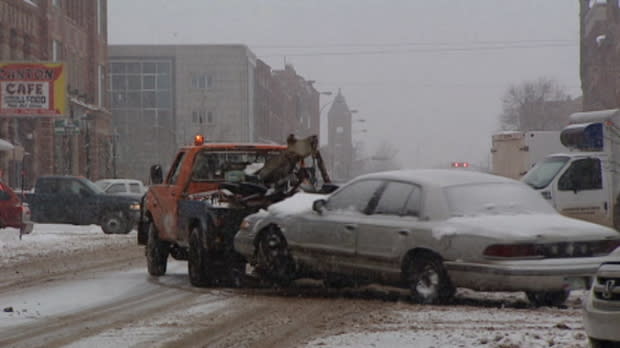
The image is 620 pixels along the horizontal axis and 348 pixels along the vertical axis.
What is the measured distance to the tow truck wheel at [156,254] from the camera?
1675cm

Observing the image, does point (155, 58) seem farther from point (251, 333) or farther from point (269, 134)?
point (251, 333)

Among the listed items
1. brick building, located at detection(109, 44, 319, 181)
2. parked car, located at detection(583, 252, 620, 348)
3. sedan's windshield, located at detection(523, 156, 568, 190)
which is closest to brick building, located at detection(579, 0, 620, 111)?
brick building, located at detection(109, 44, 319, 181)

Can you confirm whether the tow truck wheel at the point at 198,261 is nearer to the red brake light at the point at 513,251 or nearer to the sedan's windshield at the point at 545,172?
the red brake light at the point at 513,251

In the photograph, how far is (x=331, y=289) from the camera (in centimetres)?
1401

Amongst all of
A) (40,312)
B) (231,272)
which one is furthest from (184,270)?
(40,312)

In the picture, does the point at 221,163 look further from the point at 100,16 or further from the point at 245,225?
the point at 100,16

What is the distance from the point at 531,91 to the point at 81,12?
2452 inches

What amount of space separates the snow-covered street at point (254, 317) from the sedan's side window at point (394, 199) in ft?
3.12

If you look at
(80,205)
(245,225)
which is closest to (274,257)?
(245,225)

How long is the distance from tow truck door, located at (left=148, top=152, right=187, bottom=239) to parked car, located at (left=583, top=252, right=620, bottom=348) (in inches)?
349

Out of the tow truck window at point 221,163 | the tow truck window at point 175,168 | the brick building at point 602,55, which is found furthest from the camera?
the brick building at point 602,55

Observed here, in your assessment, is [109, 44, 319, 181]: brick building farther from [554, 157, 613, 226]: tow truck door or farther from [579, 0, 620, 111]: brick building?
[554, 157, 613, 226]: tow truck door

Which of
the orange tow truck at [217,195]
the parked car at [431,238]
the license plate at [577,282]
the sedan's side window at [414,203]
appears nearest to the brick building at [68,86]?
the orange tow truck at [217,195]

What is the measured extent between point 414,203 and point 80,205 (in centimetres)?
2169
